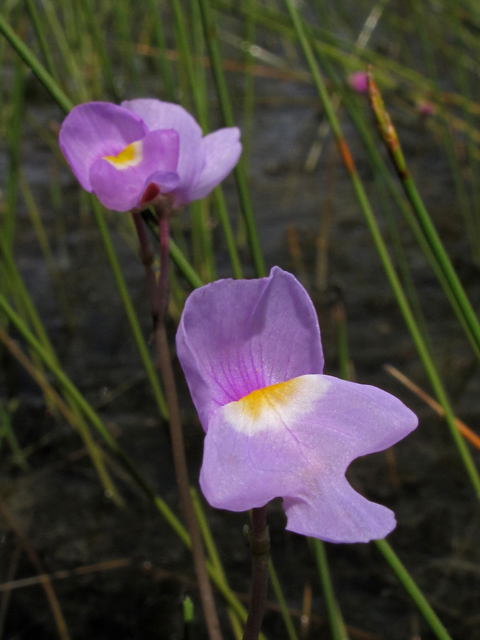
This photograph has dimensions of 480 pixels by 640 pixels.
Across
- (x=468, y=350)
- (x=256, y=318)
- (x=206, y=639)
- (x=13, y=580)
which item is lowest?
(x=13, y=580)

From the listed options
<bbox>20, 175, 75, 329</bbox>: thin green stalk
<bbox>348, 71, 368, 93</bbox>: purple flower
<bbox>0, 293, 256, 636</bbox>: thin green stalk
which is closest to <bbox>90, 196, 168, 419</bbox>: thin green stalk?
<bbox>0, 293, 256, 636</bbox>: thin green stalk

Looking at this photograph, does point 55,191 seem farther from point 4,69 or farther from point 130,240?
point 4,69

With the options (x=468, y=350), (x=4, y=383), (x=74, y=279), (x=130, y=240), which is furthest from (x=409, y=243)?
(x=4, y=383)

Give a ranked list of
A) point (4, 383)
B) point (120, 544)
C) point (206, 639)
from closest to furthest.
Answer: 1. point (206, 639)
2. point (120, 544)
3. point (4, 383)

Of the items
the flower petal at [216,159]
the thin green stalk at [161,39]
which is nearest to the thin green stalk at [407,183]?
the flower petal at [216,159]

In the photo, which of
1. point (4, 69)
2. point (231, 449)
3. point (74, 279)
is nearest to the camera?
point (231, 449)

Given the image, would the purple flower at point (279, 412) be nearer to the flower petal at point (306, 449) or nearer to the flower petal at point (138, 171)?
the flower petal at point (306, 449)
